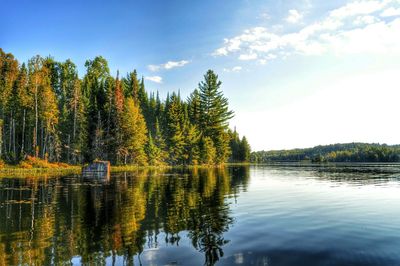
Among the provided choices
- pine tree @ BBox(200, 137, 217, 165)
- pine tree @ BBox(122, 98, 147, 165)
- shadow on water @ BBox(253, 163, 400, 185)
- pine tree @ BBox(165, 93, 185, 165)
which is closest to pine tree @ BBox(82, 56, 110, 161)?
pine tree @ BBox(122, 98, 147, 165)

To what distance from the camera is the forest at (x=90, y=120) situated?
187 feet

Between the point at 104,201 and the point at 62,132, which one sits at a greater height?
the point at 62,132

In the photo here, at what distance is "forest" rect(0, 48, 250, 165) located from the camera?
187 ft

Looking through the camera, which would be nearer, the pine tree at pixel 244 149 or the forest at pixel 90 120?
the forest at pixel 90 120

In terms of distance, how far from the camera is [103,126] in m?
70.8

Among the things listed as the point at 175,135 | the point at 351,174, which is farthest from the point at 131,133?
the point at 351,174

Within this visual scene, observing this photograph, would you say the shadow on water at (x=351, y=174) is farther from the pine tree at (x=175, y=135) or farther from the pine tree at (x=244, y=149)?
the pine tree at (x=244, y=149)

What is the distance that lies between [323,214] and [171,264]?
956cm

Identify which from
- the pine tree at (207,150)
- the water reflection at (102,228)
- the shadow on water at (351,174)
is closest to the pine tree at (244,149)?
the pine tree at (207,150)

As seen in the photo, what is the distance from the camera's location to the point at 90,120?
6912 cm

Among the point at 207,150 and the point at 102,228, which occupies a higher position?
the point at 207,150

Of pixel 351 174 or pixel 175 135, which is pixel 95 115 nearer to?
pixel 175 135

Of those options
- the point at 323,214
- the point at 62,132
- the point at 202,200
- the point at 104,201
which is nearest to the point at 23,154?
the point at 62,132

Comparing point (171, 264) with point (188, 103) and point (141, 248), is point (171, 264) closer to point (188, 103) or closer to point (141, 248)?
point (141, 248)
